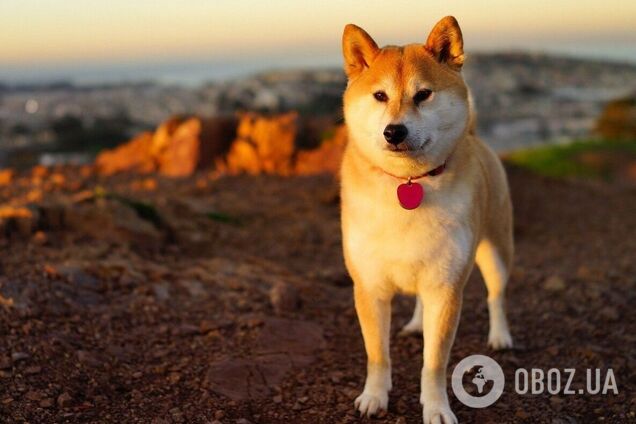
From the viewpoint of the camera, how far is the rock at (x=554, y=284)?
720 cm

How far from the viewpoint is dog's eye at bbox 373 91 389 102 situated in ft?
13.7

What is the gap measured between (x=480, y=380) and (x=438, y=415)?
790 mm

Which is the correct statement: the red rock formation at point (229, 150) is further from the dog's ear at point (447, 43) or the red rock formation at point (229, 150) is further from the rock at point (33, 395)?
the rock at point (33, 395)

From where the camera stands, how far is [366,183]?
4289mm

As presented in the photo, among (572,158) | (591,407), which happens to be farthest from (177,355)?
(572,158)

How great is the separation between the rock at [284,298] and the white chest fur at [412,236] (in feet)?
6.44

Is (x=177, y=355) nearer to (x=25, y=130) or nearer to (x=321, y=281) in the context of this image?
(x=321, y=281)

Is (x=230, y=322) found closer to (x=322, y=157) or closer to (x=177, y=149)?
(x=322, y=157)

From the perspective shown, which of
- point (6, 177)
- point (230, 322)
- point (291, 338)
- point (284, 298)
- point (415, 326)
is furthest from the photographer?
point (6, 177)

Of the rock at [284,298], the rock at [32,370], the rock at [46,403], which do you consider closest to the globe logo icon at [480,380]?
the rock at [284,298]

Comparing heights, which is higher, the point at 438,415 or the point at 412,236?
the point at 412,236

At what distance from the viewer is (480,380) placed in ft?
16.3

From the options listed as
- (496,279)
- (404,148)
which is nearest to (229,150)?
(496,279)

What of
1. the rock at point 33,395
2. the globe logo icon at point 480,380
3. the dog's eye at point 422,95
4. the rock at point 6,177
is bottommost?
the globe logo icon at point 480,380
